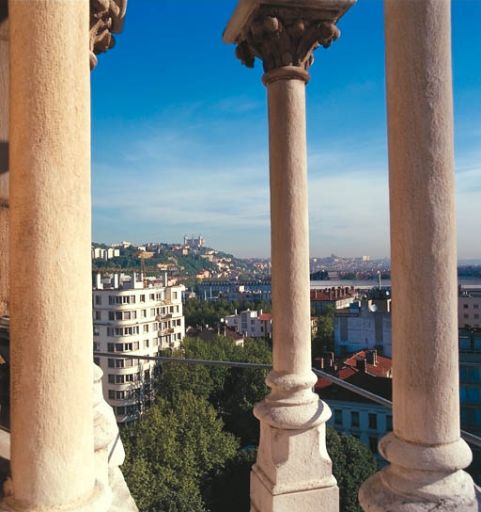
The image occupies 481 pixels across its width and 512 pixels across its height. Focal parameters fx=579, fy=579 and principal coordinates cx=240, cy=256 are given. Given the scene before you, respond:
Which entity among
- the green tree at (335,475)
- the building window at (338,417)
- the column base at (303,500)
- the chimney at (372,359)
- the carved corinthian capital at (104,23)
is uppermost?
the carved corinthian capital at (104,23)

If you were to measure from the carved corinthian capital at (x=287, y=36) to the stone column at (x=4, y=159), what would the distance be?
9227mm

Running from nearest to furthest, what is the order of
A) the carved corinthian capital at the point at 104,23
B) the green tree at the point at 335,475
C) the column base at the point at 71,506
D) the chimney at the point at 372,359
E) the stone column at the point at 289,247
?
the column base at the point at 71,506 → the carved corinthian capital at the point at 104,23 → the stone column at the point at 289,247 → the green tree at the point at 335,475 → the chimney at the point at 372,359

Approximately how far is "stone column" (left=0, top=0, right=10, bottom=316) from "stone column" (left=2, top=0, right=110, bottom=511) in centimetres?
577

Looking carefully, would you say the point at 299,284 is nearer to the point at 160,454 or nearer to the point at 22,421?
the point at 22,421

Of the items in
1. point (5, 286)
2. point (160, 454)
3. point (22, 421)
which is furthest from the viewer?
point (160, 454)

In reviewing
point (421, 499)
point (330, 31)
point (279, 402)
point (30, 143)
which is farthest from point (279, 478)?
point (330, 31)

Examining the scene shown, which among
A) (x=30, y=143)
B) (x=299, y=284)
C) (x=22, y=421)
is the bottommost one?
(x=22, y=421)

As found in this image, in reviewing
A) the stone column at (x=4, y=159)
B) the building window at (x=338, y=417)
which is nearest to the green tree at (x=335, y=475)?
the building window at (x=338, y=417)

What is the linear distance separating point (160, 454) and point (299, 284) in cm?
8807

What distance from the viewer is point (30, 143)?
1094cm

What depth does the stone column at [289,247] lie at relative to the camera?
20953 millimetres

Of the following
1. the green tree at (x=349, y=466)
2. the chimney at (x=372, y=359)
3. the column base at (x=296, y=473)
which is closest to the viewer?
the column base at (x=296, y=473)

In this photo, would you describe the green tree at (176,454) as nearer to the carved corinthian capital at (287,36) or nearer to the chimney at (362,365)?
the chimney at (362,365)

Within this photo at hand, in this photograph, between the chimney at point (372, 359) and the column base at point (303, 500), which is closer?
the column base at point (303, 500)
